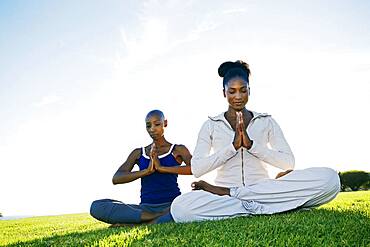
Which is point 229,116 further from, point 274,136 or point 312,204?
point 312,204

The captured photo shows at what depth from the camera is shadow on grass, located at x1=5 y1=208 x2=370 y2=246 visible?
3.51 metres

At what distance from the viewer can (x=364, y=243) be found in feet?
11.5

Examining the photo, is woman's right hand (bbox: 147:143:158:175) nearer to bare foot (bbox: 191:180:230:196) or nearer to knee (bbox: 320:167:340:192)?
bare foot (bbox: 191:180:230:196)

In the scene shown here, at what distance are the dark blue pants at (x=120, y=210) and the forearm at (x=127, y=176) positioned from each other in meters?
0.32

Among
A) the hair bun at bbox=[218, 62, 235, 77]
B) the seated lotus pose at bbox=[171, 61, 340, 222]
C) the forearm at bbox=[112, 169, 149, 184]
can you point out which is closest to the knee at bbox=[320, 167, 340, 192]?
the seated lotus pose at bbox=[171, 61, 340, 222]

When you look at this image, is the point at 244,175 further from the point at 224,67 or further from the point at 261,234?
the point at 261,234

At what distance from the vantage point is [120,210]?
6.00 meters

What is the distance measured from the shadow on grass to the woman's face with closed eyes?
1761 mm

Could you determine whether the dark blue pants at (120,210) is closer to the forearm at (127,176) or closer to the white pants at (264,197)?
the forearm at (127,176)

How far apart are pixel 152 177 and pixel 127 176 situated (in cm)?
39

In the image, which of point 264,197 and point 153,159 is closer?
point 264,197

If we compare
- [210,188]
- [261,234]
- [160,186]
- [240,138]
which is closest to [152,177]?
[160,186]

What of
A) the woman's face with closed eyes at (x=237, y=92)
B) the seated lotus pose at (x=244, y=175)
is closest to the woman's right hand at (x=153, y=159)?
the seated lotus pose at (x=244, y=175)

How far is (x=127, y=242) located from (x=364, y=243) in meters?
2.02
